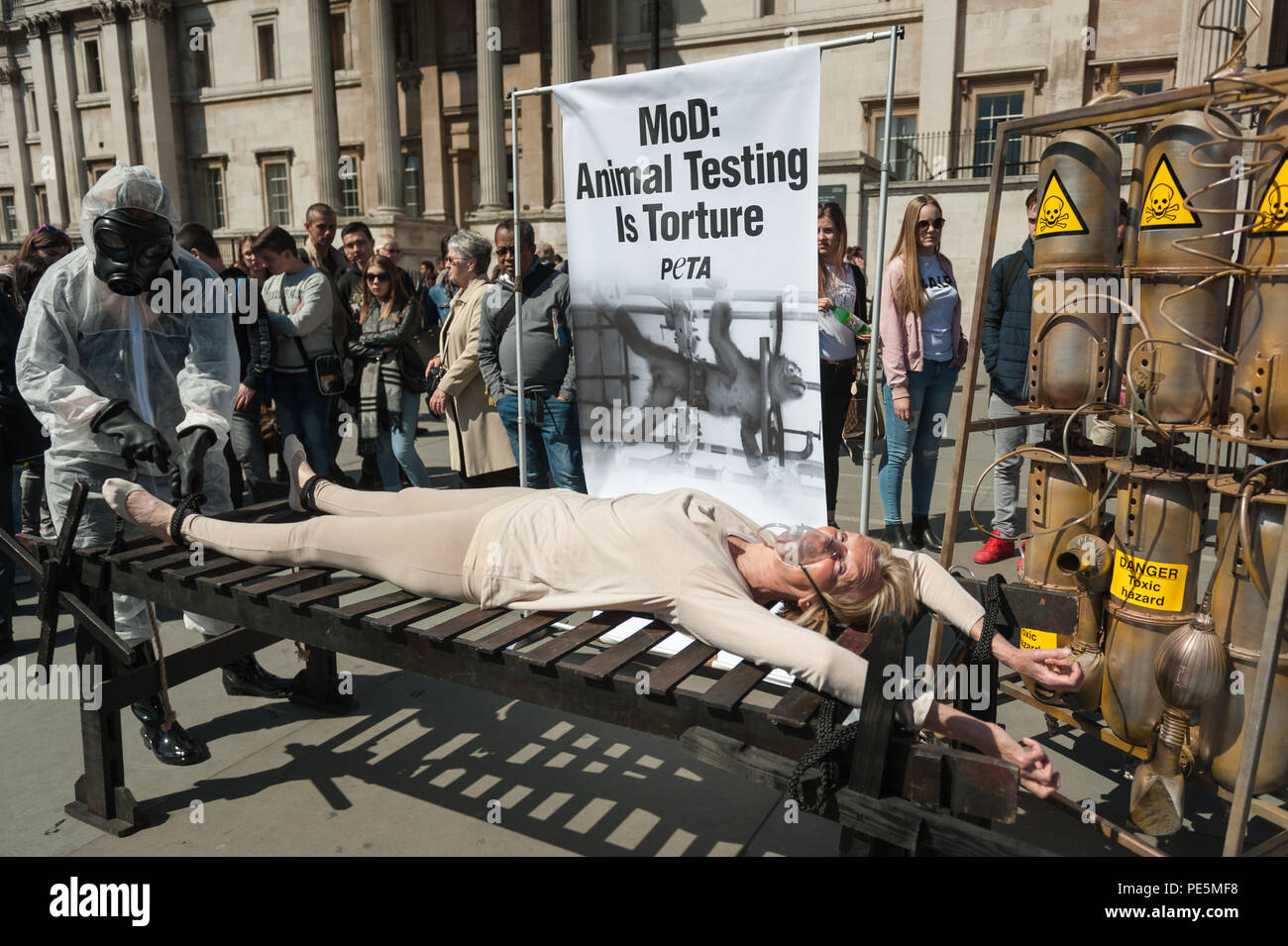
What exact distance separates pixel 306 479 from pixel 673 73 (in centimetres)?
227

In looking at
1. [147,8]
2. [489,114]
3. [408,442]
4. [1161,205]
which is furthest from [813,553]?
[147,8]

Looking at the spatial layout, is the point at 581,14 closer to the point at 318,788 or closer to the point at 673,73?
the point at 673,73

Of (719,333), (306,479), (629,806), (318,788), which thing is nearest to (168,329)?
(306,479)

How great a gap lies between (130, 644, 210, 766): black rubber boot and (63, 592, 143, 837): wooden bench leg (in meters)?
0.27

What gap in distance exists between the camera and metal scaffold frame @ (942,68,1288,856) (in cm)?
206

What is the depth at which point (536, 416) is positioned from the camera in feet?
17.1

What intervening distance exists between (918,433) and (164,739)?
14.9 ft

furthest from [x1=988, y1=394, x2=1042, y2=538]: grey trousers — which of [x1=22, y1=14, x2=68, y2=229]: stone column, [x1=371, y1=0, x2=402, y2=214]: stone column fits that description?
[x1=22, y1=14, x2=68, y2=229]: stone column

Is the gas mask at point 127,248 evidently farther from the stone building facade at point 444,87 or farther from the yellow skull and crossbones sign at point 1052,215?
the stone building facade at point 444,87

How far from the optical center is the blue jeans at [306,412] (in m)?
6.30

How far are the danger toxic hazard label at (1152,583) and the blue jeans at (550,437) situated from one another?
122 inches

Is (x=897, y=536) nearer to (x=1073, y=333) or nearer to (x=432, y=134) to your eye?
(x=1073, y=333)

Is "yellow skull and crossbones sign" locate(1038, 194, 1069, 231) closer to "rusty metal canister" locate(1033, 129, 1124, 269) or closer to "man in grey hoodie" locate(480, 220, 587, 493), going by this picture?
"rusty metal canister" locate(1033, 129, 1124, 269)

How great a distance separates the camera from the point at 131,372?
11.5ft
